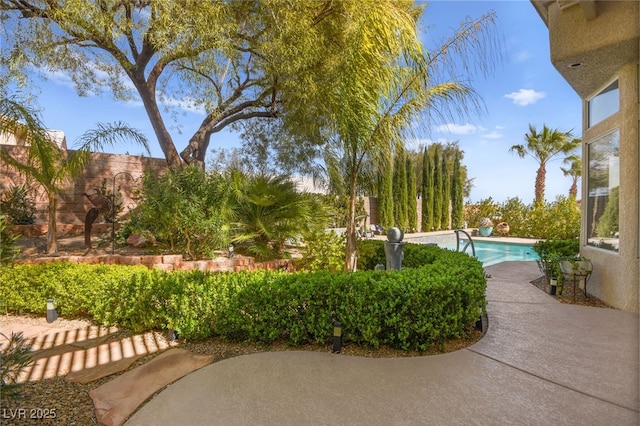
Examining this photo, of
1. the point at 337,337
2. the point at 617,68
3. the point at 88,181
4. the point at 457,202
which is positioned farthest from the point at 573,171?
the point at 88,181

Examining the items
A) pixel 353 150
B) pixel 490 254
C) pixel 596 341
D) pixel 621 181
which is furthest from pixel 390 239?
pixel 490 254

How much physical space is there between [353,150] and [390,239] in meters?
1.57

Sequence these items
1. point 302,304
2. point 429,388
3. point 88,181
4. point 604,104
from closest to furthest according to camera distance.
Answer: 1. point 429,388
2. point 302,304
3. point 604,104
4. point 88,181

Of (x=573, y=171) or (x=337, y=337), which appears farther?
(x=573, y=171)

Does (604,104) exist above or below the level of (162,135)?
below

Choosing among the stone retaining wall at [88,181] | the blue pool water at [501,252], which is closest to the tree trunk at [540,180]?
the blue pool water at [501,252]

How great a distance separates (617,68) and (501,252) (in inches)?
349

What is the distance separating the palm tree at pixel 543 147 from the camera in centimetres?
1697

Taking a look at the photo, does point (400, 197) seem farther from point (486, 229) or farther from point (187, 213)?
point (187, 213)

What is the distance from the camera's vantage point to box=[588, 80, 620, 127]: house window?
478 cm

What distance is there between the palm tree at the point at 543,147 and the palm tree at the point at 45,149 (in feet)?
58.7

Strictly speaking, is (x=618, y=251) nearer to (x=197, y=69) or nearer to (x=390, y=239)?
(x=390, y=239)

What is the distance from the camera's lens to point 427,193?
17.7 metres

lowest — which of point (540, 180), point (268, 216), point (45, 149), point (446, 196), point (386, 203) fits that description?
point (268, 216)
